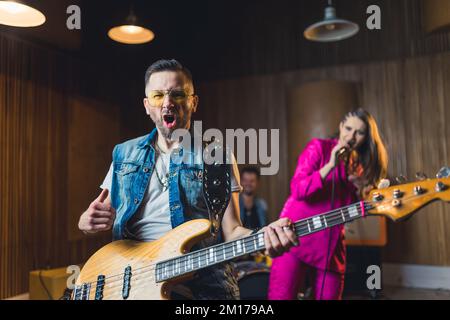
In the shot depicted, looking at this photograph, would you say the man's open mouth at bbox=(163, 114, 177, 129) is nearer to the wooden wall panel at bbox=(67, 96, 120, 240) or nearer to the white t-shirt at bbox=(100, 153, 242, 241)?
the white t-shirt at bbox=(100, 153, 242, 241)

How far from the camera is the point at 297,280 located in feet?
6.21

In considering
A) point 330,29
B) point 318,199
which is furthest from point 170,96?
point 330,29

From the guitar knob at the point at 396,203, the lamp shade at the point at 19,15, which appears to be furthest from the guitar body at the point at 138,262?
the lamp shade at the point at 19,15

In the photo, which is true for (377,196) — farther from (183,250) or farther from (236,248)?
(183,250)

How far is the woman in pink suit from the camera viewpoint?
5.72ft

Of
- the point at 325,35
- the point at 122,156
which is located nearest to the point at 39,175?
the point at 122,156

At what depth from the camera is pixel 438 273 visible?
2211 mm

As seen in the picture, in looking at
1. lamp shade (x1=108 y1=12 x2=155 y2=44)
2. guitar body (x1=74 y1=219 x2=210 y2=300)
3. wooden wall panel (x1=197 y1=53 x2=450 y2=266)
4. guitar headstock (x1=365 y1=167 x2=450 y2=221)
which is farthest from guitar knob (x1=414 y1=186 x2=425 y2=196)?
lamp shade (x1=108 y1=12 x2=155 y2=44)

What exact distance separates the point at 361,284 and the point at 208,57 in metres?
1.73

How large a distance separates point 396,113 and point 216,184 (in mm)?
1727

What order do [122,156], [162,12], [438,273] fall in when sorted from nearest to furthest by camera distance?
[122,156]
[162,12]
[438,273]

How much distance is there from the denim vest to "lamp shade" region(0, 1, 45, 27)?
0.95 meters
